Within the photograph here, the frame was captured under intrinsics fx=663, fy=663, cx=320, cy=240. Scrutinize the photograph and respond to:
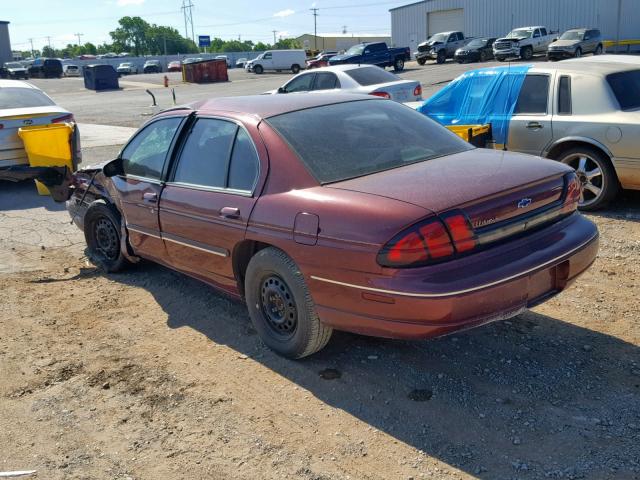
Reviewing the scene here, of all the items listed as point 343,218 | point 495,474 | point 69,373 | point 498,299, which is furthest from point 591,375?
point 69,373

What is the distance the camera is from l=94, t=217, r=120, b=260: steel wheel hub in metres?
6.02

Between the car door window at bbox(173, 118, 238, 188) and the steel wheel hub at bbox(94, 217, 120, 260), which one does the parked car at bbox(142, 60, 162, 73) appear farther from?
the car door window at bbox(173, 118, 238, 188)

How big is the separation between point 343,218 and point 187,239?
1.60m

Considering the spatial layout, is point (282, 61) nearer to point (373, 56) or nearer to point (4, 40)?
point (373, 56)

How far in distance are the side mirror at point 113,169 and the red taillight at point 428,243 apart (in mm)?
3031

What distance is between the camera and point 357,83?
14.1 meters

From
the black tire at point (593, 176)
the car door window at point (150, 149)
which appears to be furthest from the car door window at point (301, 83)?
the car door window at point (150, 149)

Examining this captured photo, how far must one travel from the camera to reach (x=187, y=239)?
185 inches

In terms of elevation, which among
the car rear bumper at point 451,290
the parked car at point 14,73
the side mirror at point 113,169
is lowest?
the car rear bumper at point 451,290

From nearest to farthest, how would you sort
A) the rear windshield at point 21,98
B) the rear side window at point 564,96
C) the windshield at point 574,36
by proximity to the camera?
the rear side window at point 564,96 < the rear windshield at point 21,98 < the windshield at point 574,36

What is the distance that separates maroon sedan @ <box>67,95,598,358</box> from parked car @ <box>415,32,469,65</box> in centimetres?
4103

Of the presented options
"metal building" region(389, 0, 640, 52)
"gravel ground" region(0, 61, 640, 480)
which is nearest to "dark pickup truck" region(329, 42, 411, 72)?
"metal building" region(389, 0, 640, 52)

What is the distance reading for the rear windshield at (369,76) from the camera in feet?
46.9

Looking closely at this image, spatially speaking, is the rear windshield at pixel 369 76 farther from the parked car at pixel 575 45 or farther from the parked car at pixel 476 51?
the parked car at pixel 476 51
